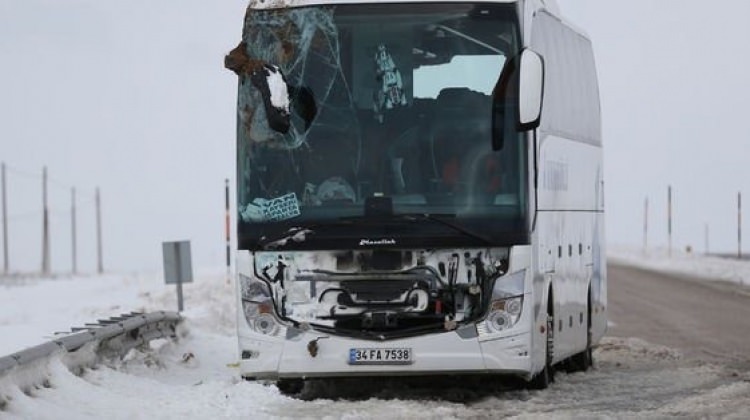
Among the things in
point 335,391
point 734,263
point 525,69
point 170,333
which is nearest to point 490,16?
point 525,69

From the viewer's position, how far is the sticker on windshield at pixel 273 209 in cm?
1508

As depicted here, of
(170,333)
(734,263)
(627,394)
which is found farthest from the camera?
(734,263)

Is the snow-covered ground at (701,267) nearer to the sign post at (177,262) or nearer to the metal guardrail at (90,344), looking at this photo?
the sign post at (177,262)

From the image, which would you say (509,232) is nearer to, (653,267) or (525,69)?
(525,69)

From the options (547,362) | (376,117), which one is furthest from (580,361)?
(376,117)

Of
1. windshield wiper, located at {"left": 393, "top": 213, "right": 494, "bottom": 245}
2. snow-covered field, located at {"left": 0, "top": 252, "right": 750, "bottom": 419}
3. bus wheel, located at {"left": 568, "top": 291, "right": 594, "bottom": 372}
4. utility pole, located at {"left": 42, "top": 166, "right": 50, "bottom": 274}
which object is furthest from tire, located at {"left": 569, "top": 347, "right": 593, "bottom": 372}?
utility pole, located at {"left": 42, "top": 166, "right": 50, "bottom": 274}

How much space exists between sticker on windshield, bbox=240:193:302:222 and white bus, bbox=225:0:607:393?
0.01 metres

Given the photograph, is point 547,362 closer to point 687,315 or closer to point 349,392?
point 349,392

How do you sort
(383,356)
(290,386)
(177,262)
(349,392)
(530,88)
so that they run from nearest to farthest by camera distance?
1. (530,88)
2. (383,356)
3. (290,386)
4. (349,392)
5. (177,262)

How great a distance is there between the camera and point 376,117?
15.1m

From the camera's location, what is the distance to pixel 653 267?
60375mm

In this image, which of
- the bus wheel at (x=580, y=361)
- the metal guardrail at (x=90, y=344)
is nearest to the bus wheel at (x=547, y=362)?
the bus wheel at (x=580, y=361)

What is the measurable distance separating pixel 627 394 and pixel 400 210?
116 inches

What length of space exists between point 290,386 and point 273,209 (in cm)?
194
